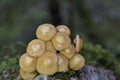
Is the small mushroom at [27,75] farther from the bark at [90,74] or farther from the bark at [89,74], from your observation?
the bark at [90,74]

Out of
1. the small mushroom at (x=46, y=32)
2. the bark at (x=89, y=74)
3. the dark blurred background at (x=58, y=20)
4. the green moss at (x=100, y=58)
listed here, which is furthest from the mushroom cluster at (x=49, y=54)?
the dark blurred background at (x=58, y=20)

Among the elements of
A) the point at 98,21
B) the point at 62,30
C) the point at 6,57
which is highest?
the point at 62,30

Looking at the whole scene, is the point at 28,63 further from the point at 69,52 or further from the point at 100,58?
the point at 100,58

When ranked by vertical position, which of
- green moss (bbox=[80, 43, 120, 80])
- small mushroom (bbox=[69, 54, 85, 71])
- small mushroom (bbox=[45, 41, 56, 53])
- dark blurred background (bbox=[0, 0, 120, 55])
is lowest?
dark blurred background (bbox=[0, 0, 120, 55])

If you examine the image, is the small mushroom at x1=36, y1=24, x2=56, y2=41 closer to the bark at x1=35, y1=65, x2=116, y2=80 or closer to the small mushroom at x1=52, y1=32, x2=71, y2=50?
the small mushroom at x1=52, y1=32, x2=71, y2=50

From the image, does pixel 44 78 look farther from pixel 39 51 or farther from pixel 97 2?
pixel 97 2

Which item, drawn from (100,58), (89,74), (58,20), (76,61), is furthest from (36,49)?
(58,20)

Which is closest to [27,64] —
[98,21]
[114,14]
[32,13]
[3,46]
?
[3,46]

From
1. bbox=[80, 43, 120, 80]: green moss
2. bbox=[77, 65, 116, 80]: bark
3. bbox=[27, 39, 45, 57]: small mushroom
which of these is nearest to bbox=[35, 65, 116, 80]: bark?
bbox=[77, 65, 116, 80]: bark
